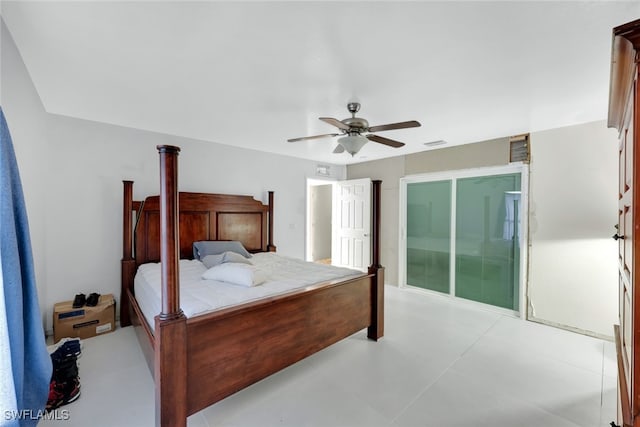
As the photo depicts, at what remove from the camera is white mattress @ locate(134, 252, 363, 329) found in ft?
6.13

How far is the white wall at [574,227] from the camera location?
2.90 meters

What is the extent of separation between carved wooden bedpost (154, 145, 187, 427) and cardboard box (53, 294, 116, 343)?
1.93 metres

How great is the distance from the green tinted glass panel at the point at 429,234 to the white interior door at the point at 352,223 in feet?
2.58

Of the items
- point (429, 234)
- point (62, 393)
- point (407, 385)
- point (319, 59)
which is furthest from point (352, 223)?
point (62, 393)

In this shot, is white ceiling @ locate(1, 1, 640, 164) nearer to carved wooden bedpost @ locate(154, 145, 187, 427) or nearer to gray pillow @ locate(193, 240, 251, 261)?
carved wooden bedpost @ locate(154, 145, 187, 427)

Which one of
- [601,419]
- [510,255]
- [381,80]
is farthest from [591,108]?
[601,419]

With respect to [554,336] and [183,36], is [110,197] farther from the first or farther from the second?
[554,336]

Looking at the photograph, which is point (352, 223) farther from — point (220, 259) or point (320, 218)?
point (220, 259)

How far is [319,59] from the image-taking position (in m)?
1.81

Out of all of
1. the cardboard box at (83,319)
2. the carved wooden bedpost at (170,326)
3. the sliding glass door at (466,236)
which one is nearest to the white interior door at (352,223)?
the sliding glass door at (466,236)

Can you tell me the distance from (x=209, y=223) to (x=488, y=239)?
158 inches

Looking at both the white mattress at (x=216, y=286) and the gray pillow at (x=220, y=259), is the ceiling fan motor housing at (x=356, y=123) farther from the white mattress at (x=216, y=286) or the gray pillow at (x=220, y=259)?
the gray pillow at (x=220, y=259)

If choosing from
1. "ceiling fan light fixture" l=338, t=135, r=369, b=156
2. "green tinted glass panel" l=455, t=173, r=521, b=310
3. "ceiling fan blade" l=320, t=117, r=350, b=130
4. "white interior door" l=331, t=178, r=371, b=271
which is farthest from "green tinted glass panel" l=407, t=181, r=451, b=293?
"ceiling fan blade" l=320, t=117, r=350, b=130

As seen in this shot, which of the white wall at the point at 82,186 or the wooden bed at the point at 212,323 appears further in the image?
the white wall at the point at 82,186
